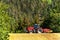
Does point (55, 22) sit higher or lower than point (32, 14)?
lower

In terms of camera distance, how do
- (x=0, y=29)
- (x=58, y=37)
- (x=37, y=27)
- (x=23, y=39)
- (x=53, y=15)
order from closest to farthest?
(x=0, y=29)
(x=23, y=39)
(x=58, y=37)
(x=37, y=27)
(x=53, y=15)

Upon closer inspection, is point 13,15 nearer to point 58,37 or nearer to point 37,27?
point 37,27

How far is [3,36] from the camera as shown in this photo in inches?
446

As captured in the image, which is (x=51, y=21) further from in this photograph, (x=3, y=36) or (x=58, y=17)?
(x=3, y=36)

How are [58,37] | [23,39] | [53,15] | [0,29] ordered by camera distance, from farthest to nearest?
[53,15] < [58,37] < [23,39] < [0,29]

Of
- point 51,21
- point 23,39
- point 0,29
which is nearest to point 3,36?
point 0,29

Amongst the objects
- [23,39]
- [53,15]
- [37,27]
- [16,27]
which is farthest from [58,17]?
[23,39]

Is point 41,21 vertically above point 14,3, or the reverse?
point 14,3

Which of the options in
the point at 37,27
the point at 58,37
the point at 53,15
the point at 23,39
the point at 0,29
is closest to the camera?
the point at 0,29

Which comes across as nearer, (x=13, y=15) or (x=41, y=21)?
(x=13, y=15)

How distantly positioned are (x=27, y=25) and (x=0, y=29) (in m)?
15.7

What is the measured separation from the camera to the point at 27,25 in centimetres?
2692

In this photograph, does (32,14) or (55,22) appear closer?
(55,22)

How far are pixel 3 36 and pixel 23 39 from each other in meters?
8.71
